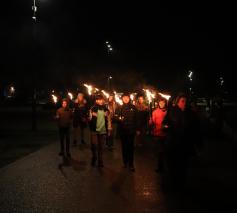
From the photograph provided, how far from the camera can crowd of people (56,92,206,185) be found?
8602 millimetres

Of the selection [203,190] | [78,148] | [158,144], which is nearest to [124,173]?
[158,144]

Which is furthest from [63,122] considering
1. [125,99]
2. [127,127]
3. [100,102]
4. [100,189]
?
[100,189]

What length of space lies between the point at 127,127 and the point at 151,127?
723mm

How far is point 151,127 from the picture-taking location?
11.1 meters

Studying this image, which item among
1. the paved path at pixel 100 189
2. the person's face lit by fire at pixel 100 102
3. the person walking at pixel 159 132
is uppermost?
the person's face lit by fire at pixel 100 102

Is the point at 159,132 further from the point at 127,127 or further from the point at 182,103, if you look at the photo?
the point at 182,103

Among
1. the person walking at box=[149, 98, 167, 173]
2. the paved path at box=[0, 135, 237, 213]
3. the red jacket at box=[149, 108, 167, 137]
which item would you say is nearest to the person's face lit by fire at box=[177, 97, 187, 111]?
the paved path at box=[0, 135, 237, 213]

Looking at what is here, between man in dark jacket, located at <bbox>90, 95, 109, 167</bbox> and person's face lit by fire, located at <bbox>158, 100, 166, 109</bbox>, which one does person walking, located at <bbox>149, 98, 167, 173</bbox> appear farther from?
man in dark jacket, located at <bbox>90, 95, 109, 167</bbox>

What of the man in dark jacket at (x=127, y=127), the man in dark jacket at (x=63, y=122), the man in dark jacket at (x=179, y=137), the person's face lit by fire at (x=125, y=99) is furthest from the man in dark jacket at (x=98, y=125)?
the man in dark jacket at (x=179, y=137)

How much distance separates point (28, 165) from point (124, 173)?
2.79m

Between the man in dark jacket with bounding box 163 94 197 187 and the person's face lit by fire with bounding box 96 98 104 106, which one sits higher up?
the person's face lit by fire with bounding box 96 98 104 106

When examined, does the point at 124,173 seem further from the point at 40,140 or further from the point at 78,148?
the point at 40,140

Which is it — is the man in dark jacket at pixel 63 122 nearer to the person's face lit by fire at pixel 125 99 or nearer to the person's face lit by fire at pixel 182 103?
the person's face lit by fire at pixel 125 99

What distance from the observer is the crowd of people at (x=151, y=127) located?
339 inches
